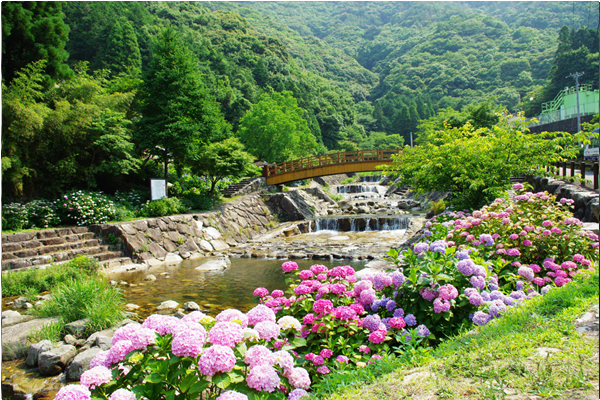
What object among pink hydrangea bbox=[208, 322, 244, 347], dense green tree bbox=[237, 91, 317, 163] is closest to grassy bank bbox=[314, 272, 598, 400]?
pink hydrangea bbox=[208, 322, 244, 347]

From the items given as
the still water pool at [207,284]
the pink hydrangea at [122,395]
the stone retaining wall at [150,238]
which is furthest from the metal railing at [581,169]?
the stone retaining wall at [150,238]

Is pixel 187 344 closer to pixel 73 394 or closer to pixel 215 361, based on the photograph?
pixel 215 361

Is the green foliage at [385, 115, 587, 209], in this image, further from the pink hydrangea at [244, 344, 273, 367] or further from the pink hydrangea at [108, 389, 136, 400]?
the pink hydrangea at [108, 389, 136, 400]

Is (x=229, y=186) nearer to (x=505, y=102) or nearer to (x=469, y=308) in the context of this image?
(x=469, y=308)

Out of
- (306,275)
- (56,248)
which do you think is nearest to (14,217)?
(56,248)

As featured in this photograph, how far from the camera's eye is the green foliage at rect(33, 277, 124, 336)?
6.00 m

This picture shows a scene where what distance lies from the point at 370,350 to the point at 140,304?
6.38 meters

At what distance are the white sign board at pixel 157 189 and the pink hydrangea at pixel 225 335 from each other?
43.8ft

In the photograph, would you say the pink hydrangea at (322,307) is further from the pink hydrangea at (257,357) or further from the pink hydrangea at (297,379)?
the pink hydrangea at (257,357)

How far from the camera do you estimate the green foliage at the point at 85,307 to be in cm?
600

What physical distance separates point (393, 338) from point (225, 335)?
1751mm

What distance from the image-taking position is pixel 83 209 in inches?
478

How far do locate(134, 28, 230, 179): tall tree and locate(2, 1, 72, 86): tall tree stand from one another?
11.9ft

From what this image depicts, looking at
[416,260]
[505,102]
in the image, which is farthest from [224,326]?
[505,102]
